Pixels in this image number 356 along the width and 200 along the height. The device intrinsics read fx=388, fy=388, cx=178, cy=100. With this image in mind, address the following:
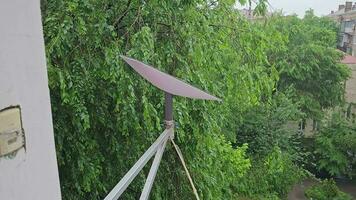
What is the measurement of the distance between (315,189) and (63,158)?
29.9ft

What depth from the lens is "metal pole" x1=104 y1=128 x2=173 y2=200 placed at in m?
0.98

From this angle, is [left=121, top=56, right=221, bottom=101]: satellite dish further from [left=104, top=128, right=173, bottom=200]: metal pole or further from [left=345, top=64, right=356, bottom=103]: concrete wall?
[left=345, top=64, right=356, bottom=103]: concrete wall

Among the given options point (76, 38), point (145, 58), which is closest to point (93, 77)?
point (76, 38)

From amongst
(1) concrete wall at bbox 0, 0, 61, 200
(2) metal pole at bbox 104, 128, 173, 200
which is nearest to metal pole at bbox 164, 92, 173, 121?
(2) metal pole at bbox 104, 128, 173, 200

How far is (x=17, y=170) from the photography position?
25.9 inches

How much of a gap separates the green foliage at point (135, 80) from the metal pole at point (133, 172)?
947 mm

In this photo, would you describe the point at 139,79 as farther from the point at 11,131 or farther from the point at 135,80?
the point at 11,131

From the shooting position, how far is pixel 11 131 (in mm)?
653

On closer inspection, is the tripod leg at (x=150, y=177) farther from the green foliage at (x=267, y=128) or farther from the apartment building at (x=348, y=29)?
the apartment building at (x=348, y=29)

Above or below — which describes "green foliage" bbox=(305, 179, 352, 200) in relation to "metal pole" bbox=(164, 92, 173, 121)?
below

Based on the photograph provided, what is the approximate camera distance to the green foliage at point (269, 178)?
784cm

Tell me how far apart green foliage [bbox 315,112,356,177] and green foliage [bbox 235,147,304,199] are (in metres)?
2.77

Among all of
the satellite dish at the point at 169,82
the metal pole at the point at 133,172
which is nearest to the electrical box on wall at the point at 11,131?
the metal pole at the point at 133,172

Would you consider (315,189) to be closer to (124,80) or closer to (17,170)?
(124,80)
